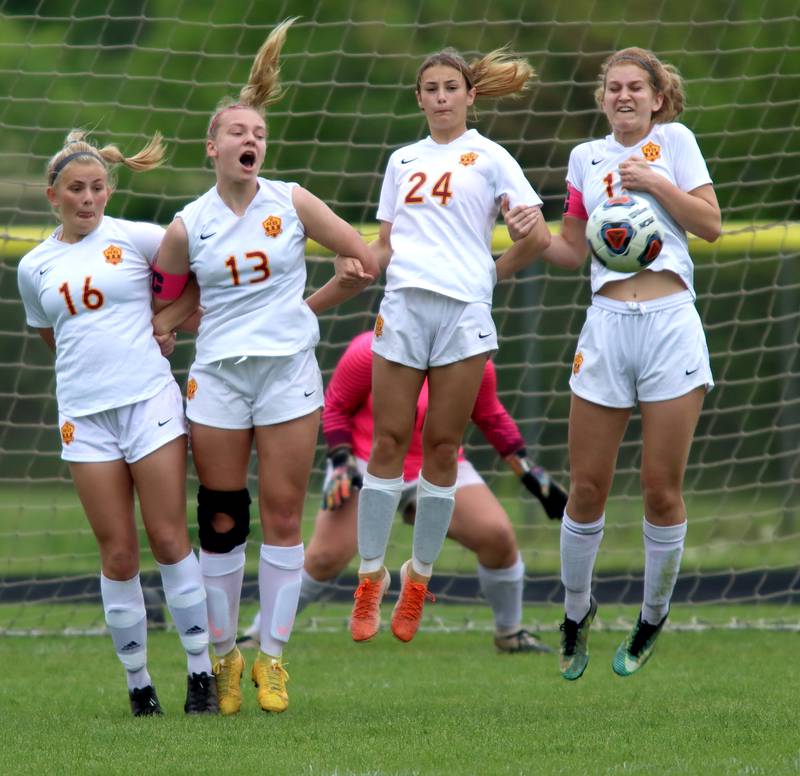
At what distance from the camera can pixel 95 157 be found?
18.2 ft

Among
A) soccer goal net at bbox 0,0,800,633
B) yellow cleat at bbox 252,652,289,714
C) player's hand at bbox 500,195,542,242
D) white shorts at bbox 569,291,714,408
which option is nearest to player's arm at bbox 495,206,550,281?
player's hand at bbox 500,195,542,242

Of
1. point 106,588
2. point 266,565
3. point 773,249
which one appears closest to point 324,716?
point 266,565

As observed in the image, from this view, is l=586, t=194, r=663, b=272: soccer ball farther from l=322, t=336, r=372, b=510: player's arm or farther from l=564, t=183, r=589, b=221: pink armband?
l=322, t=336, r=372, b=510: player's arm

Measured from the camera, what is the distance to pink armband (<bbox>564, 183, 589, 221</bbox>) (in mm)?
5867

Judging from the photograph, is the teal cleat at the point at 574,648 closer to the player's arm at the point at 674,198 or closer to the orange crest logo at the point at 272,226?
the player's arm at the point at 674,198

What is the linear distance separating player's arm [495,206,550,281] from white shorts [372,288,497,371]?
0.90 feet

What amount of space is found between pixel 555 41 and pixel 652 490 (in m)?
9.70

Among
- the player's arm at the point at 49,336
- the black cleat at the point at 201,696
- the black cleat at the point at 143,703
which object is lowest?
the black cleat at the point at 143,703

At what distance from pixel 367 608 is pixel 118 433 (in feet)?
3.74

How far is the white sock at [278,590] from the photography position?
5.70 meters

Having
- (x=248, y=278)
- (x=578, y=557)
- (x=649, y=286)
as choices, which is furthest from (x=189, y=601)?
(x=649, y=286)

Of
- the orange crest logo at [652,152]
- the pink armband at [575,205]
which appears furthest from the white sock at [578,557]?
the orange crest logo at [652,152]

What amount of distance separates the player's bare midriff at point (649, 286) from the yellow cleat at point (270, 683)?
1.93 metres

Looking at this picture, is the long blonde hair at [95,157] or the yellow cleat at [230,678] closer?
the long blonde hair at [95,157]
